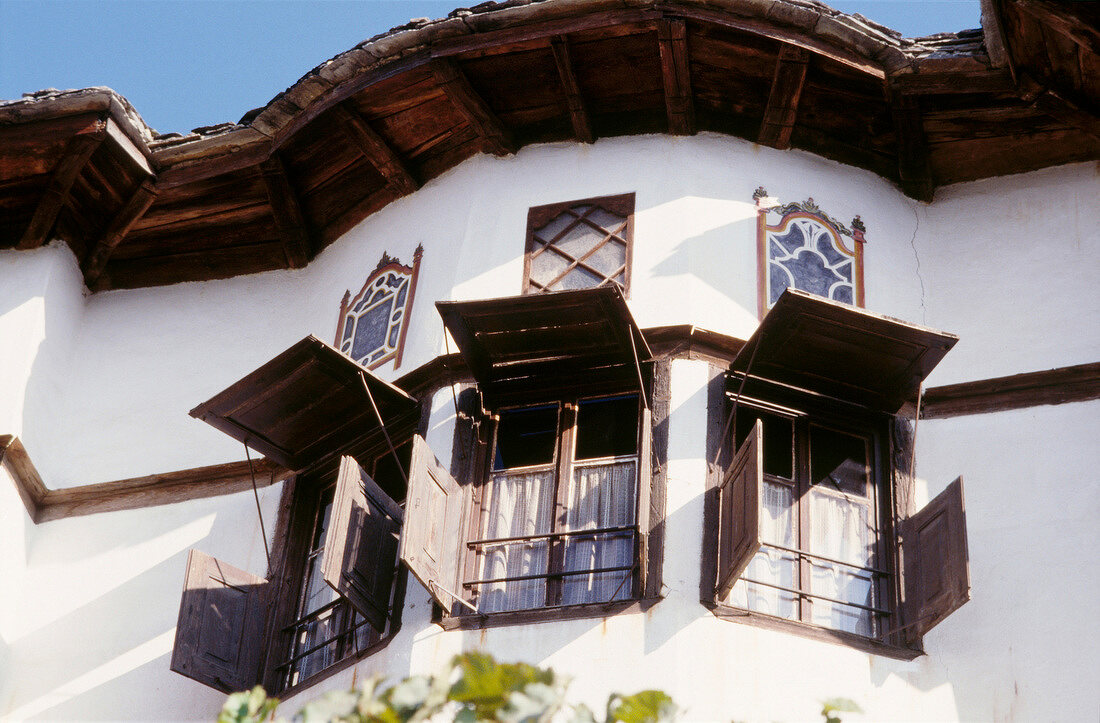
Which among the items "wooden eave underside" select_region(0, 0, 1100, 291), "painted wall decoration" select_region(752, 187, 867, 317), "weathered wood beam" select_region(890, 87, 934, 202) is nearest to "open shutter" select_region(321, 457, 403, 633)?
"painted wall decoration" select_region(752, 187, 867, 317)

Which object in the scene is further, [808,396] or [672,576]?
[808,396]

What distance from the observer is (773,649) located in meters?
9.18

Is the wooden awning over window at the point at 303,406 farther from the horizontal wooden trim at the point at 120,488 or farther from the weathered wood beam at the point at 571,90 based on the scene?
the weathered wood beam at the point at 571,90

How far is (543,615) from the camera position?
9344 millimetres

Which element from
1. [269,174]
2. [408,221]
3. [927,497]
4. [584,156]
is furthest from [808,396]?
[269,174]

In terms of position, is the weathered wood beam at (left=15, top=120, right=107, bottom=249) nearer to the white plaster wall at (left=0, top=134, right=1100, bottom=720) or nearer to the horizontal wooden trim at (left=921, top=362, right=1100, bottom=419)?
the white plaster wall at (left=0, top=134, right=1100, bottom=720)

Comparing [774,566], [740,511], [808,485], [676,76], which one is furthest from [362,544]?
[676,76]

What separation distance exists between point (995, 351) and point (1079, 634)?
214 centimetres

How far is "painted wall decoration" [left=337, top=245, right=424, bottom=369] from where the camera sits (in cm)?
1138

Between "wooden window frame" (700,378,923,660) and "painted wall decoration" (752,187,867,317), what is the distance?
0.80 meters

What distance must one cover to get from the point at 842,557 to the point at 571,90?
3.59 meters

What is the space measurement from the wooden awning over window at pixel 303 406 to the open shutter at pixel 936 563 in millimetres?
3100

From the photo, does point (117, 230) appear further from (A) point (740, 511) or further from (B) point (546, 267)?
(A) point (740, 511)

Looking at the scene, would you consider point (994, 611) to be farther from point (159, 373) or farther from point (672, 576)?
point (159, 373)
